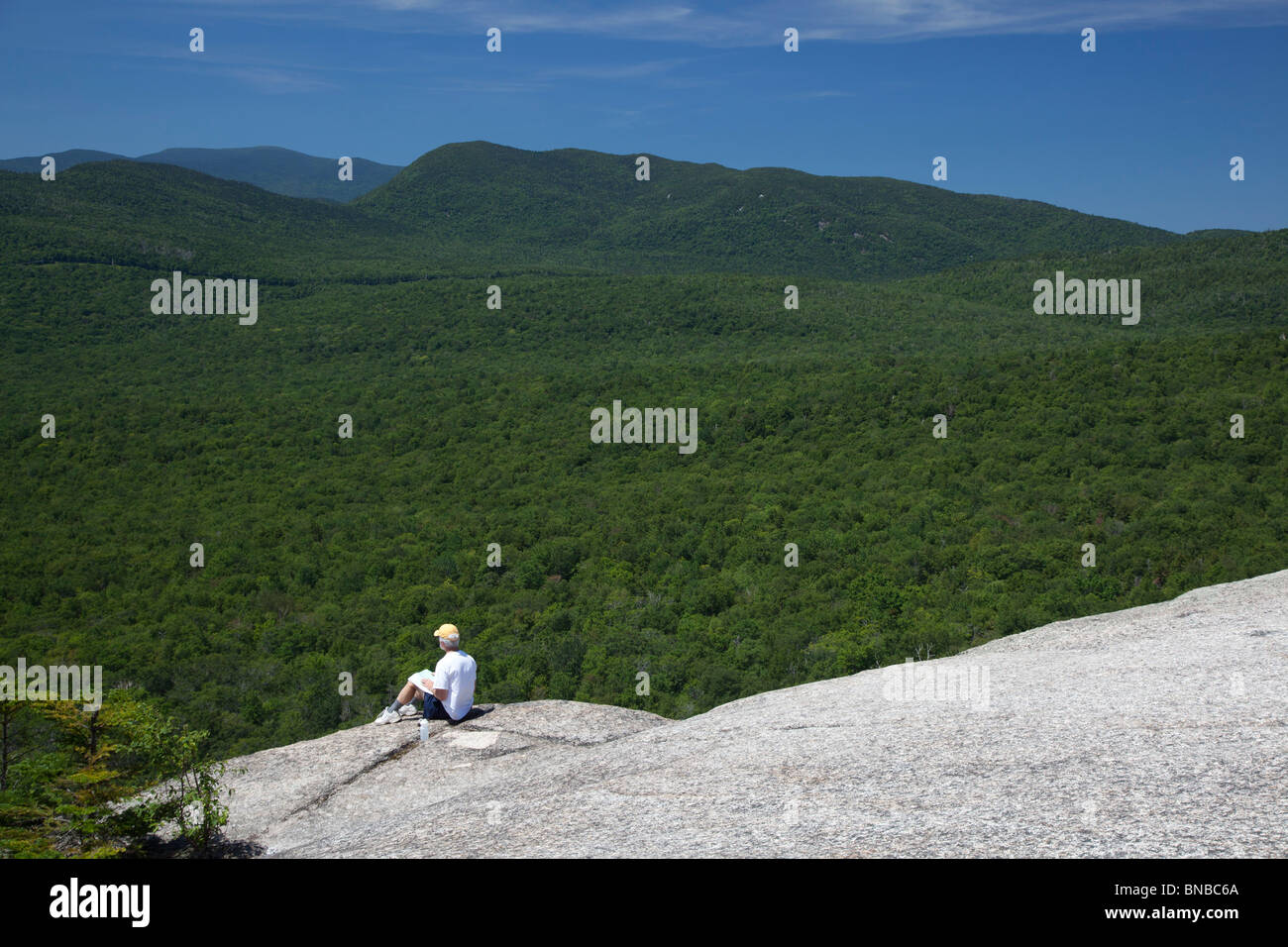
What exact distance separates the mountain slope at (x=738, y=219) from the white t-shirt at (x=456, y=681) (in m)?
123

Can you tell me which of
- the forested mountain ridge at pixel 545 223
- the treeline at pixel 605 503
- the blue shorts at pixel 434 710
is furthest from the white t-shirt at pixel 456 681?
the forested mountain ridge at pixel 545 223

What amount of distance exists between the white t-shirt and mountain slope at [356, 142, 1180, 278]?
122688mm

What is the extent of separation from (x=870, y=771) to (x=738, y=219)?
162 m

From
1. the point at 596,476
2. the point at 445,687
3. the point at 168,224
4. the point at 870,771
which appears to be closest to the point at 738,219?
the point at 168,224

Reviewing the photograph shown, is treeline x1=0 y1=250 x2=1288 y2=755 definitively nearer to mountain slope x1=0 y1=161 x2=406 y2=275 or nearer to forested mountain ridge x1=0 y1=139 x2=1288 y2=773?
forested mountain ridge x1=0 y1=139 x2=1288 y2=773

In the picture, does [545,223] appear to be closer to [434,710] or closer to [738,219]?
[738,219]

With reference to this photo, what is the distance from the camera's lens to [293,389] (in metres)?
59.3

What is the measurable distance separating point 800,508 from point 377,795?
2470 cm

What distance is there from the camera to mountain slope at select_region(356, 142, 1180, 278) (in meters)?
150

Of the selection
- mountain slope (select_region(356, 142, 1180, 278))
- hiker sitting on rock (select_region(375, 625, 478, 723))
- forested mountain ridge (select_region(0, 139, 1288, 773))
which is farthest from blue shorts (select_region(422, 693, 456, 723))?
mountain slope (select_region(356, 142, 1180, 278))

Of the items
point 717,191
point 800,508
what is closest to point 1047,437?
point 800,508

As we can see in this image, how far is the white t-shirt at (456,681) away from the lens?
10609mm

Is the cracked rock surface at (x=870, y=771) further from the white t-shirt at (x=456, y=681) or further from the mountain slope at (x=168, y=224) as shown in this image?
the mountain slope at (x=168, y=224)

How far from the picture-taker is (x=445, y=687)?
424 inches
